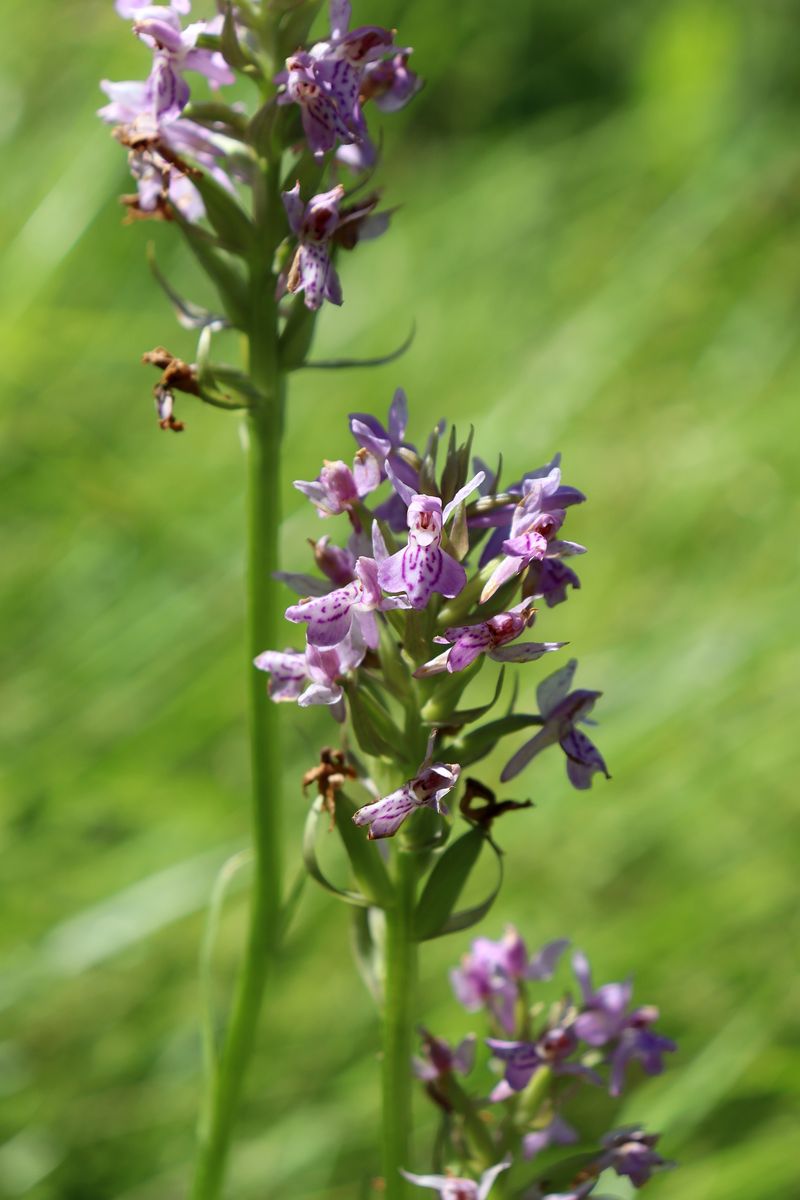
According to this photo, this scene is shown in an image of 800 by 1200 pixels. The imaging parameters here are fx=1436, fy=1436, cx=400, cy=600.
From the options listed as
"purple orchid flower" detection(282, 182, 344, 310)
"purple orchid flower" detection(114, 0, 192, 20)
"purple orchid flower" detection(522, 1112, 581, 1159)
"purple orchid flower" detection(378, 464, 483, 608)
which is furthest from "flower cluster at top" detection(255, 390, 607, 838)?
"purple orchid flower" detection(114, 0, 192, 20)

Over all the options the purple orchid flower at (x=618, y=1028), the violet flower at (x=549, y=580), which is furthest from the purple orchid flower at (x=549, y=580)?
the purple orchid flower at (x=618, y=1028)

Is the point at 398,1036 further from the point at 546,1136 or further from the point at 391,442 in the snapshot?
the point at 391,442

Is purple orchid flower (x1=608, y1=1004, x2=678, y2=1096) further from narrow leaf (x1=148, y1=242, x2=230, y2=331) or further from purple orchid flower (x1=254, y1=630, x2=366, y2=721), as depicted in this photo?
narrow leaf (x1=148, y1=242, x2=230, y2=331)

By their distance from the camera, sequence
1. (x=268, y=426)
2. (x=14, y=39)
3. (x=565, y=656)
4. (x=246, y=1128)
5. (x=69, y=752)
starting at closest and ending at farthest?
(x=268, y=426) < (x=246, y=1128) < (x=69, y=752) < (x=565, y=656) < (x=14, y=39)

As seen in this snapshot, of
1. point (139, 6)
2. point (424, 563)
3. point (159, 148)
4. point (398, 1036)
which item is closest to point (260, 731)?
point (398, 1036)

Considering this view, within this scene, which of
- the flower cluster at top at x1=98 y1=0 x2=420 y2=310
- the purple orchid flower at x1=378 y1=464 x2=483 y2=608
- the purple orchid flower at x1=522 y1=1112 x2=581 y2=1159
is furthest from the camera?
the purple orchid flower at x1=522 y1=1112 x2=581 y2=1159

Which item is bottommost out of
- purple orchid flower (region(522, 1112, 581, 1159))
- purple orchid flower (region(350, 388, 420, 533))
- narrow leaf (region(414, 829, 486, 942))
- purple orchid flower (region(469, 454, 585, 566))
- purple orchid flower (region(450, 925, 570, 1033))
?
purple orchid flower (region(522, 1112, 581, 1159))

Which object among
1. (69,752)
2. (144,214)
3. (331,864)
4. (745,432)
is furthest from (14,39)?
(144,214)

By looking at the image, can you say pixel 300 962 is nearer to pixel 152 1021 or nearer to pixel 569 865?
pixel 152 1021
